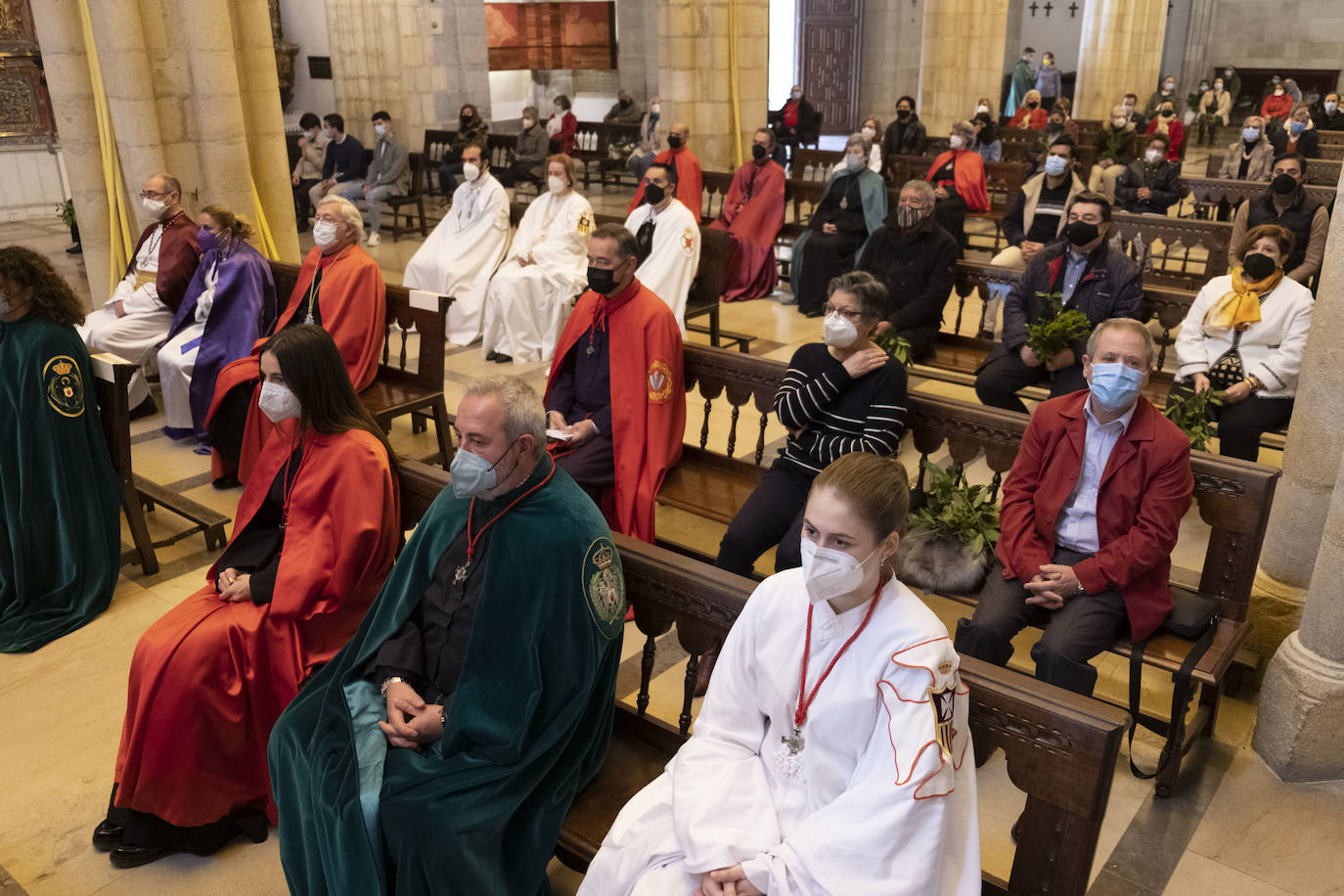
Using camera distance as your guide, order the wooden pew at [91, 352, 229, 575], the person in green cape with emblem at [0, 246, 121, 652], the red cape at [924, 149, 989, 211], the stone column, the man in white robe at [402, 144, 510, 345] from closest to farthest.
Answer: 1. the person in green cape with emblem at [0, 246, 121, 652]
2. the wooden pew at [91, 352, 229, 575]
3. the stone column
4. the man in white robe at [402, 144, 510, 345]
5. the red cape at [924, 149, 989, 211]

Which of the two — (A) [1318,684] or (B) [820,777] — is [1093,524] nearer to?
(A) [1318,684]

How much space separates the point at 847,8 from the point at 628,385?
1959 cm

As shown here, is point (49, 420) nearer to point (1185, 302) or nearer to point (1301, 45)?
point (1185, 302)

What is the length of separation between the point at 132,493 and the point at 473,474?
269cm

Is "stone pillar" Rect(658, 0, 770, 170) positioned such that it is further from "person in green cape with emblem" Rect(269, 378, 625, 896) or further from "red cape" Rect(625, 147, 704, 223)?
"person in green cape with emblem" Rect(269, 378, 625, 896)

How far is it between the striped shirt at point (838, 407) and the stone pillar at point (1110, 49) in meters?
18.4

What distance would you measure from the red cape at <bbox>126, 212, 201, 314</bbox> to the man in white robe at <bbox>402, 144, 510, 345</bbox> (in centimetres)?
250

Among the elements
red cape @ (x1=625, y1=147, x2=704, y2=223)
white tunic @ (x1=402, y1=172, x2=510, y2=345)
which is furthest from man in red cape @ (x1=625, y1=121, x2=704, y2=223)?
white tunic @ (x1=402, y1=172, x2=510, y2=345)

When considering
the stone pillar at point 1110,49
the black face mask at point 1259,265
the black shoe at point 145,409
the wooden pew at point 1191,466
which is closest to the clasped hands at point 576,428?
the wooden pew at point 1191,466

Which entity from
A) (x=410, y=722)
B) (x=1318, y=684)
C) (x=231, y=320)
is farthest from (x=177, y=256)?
(x=1318, y=684)

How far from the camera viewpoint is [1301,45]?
2542cm

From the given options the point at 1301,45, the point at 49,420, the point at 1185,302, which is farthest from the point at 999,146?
the point at 1301,45

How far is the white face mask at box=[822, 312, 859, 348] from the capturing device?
158 inches

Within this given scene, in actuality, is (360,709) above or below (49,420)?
below
